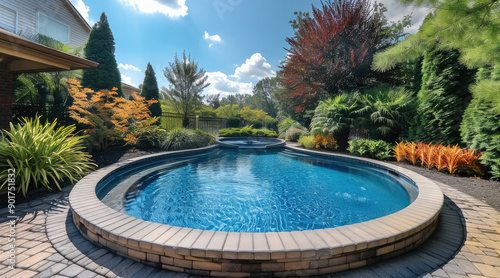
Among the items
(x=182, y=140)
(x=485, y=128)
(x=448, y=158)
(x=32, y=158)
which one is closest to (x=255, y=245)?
(x=32, y=158)

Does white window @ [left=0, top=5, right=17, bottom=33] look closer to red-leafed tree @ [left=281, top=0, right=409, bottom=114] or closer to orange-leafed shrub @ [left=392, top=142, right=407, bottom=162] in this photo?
red-leafed tree @ [left=281, top=0, right=409, bottom=114]

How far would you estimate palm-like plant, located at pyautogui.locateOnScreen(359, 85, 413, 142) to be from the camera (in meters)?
6.76

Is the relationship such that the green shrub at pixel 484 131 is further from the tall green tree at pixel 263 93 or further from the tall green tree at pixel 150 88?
the tall green tree at pixel 263 93

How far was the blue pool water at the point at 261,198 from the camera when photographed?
109 inches

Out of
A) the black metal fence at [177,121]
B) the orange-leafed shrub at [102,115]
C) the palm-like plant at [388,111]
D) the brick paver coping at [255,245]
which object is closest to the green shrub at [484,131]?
the palm-like plant at [388,111]

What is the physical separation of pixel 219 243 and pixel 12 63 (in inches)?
261

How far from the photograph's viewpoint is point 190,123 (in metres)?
11.7

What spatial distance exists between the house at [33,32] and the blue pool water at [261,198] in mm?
2959

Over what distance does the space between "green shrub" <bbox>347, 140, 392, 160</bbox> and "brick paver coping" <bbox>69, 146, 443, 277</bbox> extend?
192 inches

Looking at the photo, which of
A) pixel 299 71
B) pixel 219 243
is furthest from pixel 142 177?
pixel 299 71

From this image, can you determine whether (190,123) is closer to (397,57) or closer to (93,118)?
(93,118)

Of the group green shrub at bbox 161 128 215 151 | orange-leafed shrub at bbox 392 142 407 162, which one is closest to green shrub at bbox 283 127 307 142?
green shrub at bbox 161 128 215 151

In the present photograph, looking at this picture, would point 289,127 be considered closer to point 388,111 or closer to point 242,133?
point 242,133

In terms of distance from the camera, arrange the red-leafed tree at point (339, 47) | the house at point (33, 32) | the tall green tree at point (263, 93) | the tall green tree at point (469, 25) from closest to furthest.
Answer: the tall green tree at point (469, 25) < the house at point (33, 32) < the red-leafed tree at point (339, 47) < the tall green tree at point (263, 93)
